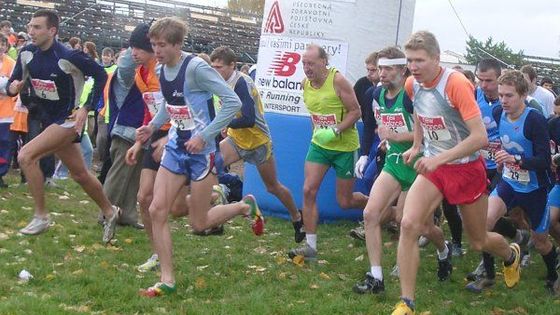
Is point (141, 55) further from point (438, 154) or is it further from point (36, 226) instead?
point (438, 154)

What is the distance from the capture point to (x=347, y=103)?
25.5 ft

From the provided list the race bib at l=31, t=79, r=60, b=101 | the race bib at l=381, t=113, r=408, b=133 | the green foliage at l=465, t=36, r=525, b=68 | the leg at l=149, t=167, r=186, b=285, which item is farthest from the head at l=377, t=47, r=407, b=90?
the green foliage at l=465, t=36, r=525, b=68

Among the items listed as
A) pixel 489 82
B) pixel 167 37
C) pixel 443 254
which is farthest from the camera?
pixel 489 82

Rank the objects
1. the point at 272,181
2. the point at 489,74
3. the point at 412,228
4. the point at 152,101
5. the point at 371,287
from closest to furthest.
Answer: the point at 412,228
the point at 371,287
the point at 489,74
the point at 152,101
the point at 272,181

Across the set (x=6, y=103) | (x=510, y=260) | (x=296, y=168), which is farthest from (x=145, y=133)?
(x=6, y=103)

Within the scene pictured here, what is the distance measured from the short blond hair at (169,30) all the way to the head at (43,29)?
6.78 ft

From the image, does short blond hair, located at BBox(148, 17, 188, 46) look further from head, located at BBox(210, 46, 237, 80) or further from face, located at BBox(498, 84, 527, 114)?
face, located at BBox(498, 84, 527, 114)

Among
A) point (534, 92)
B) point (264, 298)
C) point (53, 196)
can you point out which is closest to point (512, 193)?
point (264, 298)

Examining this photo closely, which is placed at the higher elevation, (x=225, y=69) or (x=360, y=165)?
(x=225, y=69)

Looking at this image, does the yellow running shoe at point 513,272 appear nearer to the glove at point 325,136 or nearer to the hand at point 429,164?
the hand at point 429,164

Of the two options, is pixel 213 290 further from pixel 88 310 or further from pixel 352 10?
pixel 352 10

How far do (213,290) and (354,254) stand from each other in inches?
89.4

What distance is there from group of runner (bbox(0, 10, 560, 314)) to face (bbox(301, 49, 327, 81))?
13 mm

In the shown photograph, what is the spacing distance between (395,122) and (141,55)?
2.41m
